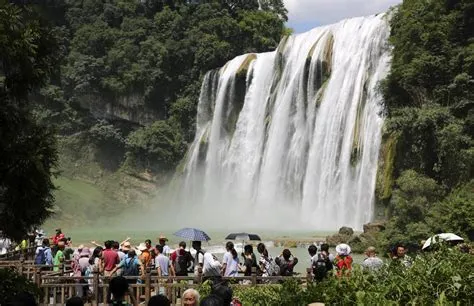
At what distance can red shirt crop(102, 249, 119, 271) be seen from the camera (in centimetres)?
1309

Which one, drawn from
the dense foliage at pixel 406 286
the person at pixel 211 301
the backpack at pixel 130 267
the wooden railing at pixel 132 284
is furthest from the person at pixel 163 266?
the person at pixel 211 301

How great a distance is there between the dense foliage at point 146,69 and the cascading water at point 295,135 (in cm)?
410

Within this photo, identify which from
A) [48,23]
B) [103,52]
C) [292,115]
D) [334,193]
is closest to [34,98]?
[103,52]

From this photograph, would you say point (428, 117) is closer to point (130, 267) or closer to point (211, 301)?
point (130, 267)

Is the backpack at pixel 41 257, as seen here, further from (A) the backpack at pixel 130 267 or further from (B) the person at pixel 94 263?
(A) the backpack at pixel 130 267

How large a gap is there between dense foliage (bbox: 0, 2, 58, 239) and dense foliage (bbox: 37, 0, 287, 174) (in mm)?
49663

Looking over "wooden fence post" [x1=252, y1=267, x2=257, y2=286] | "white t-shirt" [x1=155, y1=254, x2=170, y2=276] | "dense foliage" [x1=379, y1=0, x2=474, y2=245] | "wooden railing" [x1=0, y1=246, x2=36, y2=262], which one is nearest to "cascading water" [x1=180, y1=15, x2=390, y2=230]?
"dense foliage" [x1=379, y1=0, x2=474, y2=245]

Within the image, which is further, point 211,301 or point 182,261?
point 182,261

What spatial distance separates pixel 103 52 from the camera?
65.5 metres

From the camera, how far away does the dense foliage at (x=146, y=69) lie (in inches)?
2396

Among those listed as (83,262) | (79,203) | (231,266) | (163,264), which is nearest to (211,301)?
(231,266)

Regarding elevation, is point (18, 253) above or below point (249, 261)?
below

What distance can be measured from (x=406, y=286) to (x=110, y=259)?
304 inches

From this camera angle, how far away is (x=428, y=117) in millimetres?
28797
